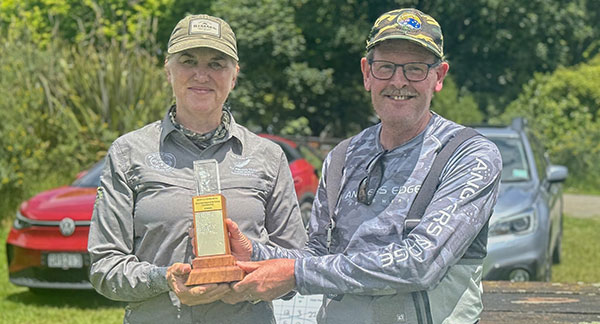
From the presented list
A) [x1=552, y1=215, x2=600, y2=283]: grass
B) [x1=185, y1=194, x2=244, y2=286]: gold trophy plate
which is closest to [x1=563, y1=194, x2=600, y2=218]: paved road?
[x1=552, y1=215, x2=600, y2=283]: grass

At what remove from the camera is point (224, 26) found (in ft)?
10.1

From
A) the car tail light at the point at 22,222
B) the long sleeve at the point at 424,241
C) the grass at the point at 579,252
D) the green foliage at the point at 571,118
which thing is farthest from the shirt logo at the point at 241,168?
the green foliage at the point at 571,118

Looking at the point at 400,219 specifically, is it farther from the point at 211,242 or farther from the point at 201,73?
the point at 201,73

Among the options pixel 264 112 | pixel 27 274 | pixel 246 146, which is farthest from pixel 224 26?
pixel 264 112

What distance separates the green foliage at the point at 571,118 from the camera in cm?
2020

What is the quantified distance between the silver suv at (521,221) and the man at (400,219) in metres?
4.17

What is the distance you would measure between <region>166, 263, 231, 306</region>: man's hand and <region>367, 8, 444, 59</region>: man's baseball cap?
3.20 ft

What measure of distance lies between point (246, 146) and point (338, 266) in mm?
743

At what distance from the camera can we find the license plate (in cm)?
750

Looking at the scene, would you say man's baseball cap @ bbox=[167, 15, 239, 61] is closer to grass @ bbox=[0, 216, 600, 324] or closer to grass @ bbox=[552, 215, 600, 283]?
grass @ bbox=[0, 216, 600, 324]

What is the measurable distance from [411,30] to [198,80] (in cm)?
81

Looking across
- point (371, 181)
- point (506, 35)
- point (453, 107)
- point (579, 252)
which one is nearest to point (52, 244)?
point (371, 181)

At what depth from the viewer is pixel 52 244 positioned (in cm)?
761

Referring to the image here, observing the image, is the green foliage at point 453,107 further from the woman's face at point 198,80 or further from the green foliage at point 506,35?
the woman's face at point 198,80
